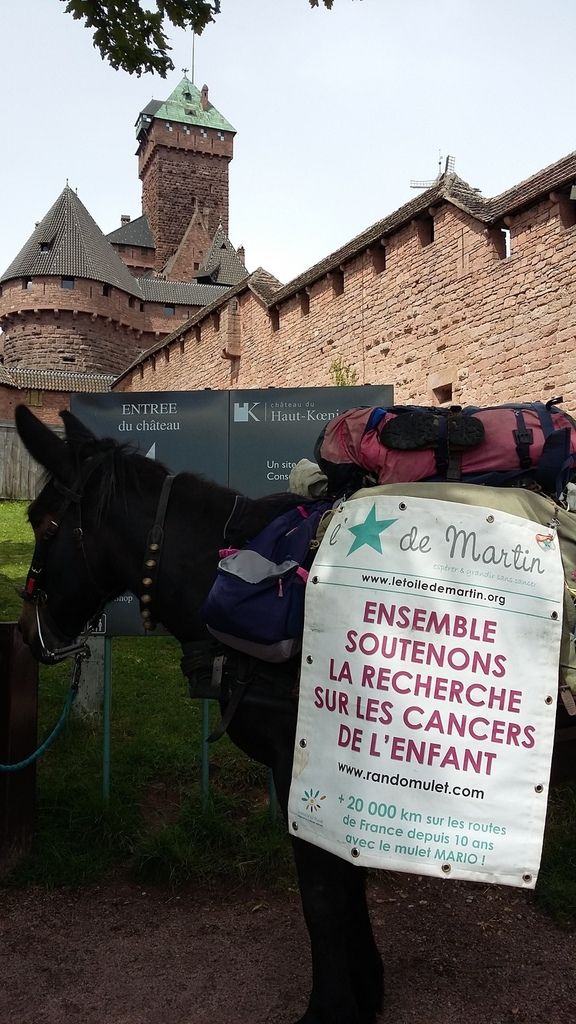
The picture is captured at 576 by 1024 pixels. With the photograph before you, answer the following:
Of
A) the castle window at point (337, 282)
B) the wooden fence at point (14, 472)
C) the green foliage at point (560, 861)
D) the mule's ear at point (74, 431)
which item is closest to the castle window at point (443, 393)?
the castle window at point (337, 282)

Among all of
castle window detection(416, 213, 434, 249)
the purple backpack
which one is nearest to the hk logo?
the purple backpack

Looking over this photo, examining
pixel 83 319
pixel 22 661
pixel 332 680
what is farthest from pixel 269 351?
pixel 83 319

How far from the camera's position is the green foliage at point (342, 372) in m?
16.0

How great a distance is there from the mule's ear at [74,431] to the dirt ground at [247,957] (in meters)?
2.05

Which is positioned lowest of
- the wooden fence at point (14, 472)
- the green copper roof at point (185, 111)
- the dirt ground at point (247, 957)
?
the dirt ground at point (247, 957)

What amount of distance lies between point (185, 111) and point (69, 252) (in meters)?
24.1

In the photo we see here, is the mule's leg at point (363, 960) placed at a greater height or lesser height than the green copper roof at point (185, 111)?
lesser

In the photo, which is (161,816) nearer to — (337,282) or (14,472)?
(337,282)

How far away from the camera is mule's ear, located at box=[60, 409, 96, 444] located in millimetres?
2668

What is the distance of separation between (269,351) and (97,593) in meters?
16.9

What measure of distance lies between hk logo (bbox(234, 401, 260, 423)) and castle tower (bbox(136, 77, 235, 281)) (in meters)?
56.6

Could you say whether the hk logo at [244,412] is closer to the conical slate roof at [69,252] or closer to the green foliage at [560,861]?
the green foliage at [560,861]

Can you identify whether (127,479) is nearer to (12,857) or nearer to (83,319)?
(12,857)

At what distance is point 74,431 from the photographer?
2695 mm
